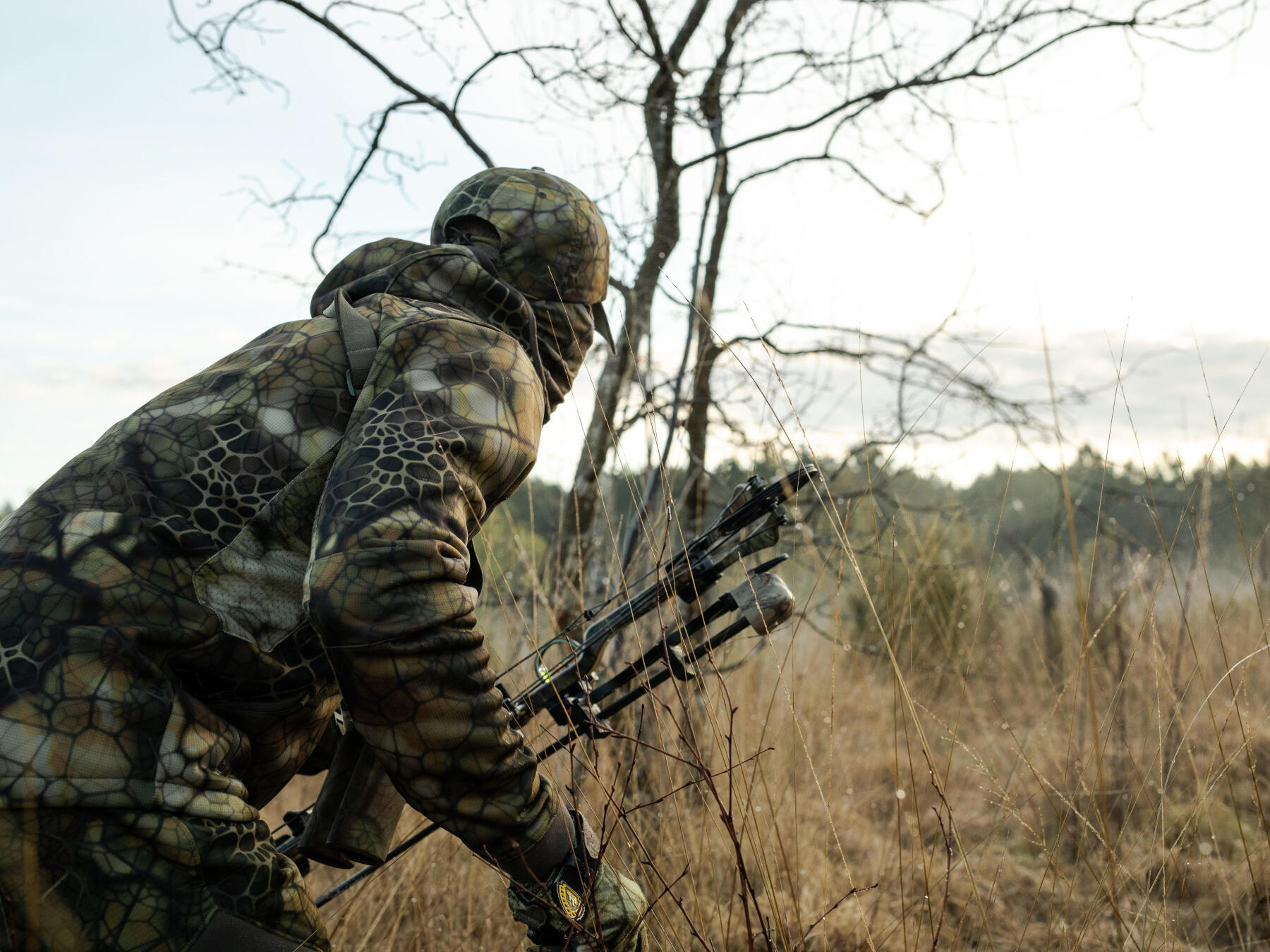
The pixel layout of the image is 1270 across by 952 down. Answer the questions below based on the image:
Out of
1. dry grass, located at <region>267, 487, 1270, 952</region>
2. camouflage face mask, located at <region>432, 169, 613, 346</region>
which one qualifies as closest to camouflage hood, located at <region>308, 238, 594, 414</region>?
camouflage face mask, located at <region>432, 169, 613, 346</region>

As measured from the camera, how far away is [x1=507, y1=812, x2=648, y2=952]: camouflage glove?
4.39 feet

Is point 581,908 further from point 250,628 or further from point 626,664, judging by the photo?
point 250,628

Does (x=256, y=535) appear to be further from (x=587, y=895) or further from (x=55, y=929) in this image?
(x=587, y=895)

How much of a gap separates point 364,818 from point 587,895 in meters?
0.54

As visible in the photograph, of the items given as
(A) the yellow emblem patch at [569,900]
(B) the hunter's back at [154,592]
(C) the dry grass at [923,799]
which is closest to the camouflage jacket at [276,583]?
(B) the hunter's back at [154,592]

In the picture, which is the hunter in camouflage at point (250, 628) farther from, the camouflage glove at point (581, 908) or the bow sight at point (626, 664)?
the bow sight at point (626, 664)

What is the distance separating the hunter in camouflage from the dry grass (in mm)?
285

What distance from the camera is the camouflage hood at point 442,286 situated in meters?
1.53

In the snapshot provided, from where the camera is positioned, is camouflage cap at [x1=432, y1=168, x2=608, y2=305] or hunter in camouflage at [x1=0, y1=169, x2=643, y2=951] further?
camouflage cap at [x1=432, y1=168, x2=608, y2=305]

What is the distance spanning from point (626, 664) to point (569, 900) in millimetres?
457

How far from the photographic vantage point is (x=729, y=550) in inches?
70.3

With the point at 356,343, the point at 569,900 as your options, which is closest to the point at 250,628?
the point at 356,343

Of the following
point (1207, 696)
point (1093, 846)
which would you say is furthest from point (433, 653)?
point (1093, 846)

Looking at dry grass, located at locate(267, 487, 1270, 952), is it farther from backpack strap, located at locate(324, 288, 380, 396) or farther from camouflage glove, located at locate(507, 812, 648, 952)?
backpack strap, located at locate(324, 288, 380, 396)
